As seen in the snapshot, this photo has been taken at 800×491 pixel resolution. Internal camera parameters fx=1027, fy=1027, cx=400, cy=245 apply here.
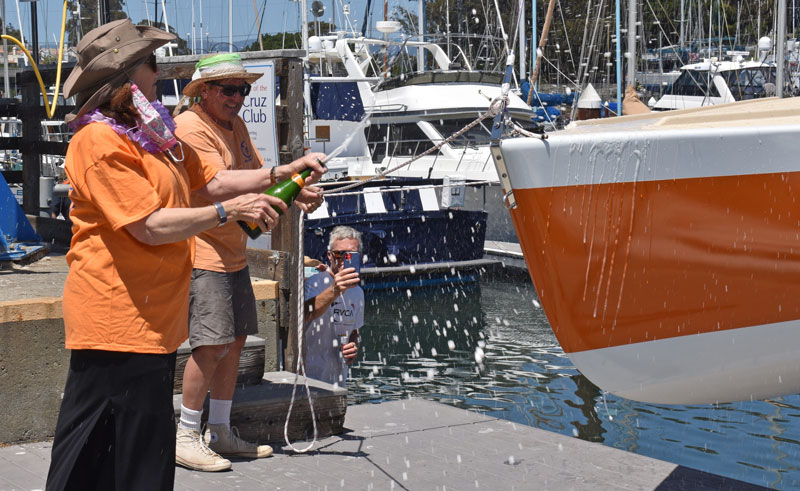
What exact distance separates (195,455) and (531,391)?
226 inches

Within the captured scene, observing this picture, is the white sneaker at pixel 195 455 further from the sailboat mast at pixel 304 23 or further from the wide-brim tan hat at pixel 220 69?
the sailboat mast at pixel 304 23

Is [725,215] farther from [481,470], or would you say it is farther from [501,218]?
[501,218]

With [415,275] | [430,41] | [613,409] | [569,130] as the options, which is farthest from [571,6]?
[569,130]

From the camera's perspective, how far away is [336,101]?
2055cm

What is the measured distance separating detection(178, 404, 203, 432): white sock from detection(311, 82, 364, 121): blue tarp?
629 inches

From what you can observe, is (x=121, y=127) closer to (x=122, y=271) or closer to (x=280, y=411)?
(x=122, y=271)

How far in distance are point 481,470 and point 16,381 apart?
7.40ft

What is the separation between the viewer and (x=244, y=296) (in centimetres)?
481

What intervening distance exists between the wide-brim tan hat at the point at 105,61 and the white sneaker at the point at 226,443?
2028 millimetres

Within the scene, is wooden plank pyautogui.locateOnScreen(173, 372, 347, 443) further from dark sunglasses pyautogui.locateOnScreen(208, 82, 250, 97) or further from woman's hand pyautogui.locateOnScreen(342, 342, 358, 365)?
dark sunglasses pyautogui.locateOnScreen(208, 82, 250, 97)

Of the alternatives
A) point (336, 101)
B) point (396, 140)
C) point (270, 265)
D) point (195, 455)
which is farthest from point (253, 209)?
point (396, 140)

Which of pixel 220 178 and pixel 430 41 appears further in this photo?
pixel 430 41

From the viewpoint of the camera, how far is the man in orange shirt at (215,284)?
4566 mm

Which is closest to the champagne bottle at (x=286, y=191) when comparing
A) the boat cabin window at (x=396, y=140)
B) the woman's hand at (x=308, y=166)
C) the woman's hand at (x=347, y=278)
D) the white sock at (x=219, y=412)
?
the woman's hand at (x=308, y=166)
